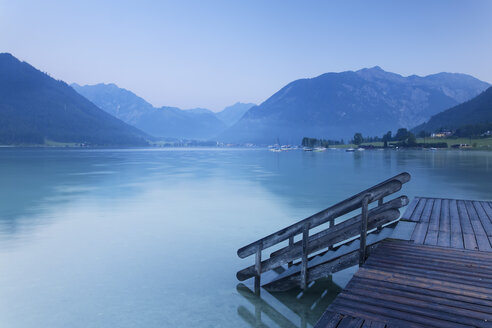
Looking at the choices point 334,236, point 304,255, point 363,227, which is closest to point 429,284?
point 363,227

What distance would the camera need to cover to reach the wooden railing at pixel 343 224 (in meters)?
8.11

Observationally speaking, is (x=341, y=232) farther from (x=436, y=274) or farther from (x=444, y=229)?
(x=444, y=229)

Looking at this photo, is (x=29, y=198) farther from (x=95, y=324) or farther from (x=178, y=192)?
(x=95, y=324)

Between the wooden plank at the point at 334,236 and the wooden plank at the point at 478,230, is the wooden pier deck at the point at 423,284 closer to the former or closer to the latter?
the wooden plank at the point at 478,230

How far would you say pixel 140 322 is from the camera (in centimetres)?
885

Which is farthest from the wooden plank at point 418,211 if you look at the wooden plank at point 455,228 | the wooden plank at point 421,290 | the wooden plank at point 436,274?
the wooden plank at point 436,274

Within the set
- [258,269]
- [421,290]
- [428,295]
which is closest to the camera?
[428,295]

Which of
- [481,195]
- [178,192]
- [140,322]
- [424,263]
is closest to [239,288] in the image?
[140,322]

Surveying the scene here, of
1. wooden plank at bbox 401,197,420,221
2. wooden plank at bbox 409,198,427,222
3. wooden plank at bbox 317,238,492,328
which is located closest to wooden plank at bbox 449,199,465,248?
→ wooden plank at bbox 317,238,492,328

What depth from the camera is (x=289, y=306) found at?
959 centimetres

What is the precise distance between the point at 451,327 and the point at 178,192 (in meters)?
31.9

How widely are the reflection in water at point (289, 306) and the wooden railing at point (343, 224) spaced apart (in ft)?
2.12

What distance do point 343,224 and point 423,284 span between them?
271 centimetres

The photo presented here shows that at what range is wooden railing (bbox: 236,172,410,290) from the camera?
26.6ft
